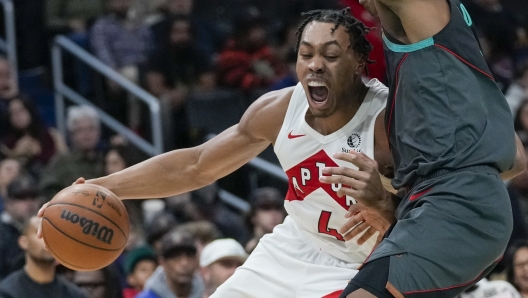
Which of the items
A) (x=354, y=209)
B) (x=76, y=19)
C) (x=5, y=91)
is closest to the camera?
(x=354, y=209)

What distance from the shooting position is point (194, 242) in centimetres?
689

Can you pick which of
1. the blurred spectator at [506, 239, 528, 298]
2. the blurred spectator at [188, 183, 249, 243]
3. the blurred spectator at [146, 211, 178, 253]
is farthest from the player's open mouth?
the blurred spectator at [188, 183, 249, 243]

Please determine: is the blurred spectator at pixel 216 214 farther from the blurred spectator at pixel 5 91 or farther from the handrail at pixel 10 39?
the handrail at pixel 10 39

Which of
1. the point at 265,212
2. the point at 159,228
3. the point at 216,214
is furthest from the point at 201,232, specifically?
the point at 216,214

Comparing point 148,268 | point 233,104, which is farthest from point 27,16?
point 148,268

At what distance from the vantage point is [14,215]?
7473 mm

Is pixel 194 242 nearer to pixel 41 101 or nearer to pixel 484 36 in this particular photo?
pixel 41 101

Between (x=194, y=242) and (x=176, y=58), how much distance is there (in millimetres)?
3406

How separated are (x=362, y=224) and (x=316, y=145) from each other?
0.47 metres

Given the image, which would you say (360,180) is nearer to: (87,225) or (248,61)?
(87,225)

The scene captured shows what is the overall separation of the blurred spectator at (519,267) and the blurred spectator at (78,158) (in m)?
3.57

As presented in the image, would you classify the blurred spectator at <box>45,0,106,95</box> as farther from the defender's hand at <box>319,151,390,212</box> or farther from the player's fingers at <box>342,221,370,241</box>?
the defender's hand at <box>319,151,390,212</box>

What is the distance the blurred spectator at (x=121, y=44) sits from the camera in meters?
10.1

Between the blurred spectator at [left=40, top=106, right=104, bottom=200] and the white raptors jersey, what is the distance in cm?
405
